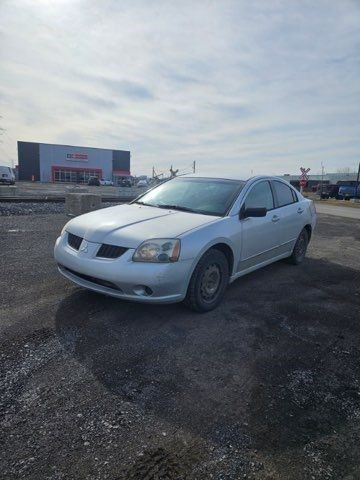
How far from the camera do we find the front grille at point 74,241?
396 centimetres

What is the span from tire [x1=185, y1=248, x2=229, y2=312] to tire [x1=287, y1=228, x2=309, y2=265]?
249cm

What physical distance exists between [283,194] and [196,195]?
1.80 m

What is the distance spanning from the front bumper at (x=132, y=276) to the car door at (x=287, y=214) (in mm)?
2450

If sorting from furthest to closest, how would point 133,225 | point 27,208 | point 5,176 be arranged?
1. point 5,176
2. point 27,208
3. point 133,225

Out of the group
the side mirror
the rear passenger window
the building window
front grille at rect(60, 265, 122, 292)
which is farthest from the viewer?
the building window

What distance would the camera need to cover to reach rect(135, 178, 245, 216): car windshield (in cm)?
450

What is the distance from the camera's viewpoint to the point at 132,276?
3438mm

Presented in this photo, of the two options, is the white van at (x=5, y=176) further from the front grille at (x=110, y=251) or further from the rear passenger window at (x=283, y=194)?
the front grille at (x=110, y=251)

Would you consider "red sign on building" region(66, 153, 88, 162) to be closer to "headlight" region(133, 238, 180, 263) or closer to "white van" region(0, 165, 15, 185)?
"white van" region(0, 165, 15, 185)

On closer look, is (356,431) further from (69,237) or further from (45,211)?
(45,211)

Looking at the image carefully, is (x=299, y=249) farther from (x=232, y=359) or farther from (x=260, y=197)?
(x=232, y=359)

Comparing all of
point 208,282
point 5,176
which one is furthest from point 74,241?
point 5,176

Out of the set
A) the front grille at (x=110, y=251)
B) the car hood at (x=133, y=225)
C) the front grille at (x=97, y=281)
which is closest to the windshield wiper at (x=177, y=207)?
the car hood at (x=133, y=225)

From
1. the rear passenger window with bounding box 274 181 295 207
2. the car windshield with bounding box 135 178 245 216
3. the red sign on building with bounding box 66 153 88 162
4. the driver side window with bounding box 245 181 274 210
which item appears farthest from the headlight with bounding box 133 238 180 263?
the red sign on building with bounding box 66 153 88 162
